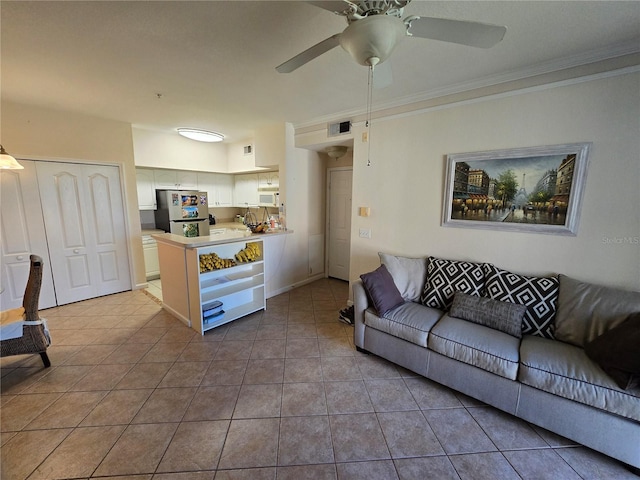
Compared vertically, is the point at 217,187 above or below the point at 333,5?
below

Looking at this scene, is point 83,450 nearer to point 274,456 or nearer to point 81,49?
point 274,456

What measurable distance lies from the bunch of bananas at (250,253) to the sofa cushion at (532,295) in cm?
263

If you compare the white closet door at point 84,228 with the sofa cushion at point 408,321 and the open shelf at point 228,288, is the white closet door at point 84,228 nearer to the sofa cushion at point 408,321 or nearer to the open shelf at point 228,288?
the open shelf at point 228,288

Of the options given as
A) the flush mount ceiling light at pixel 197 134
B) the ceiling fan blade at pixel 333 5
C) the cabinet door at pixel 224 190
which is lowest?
the cabinet door at pixel 224 190

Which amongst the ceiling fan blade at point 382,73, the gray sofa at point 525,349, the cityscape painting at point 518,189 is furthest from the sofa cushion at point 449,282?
the ceiling fan blade at point 382,73

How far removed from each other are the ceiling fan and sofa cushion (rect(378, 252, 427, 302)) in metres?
1.95

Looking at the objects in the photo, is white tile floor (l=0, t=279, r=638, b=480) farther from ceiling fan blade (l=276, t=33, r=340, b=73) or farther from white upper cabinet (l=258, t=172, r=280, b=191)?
white upper cabinet (l=258, t=172, r=280, b=191)

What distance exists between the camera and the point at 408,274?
275 centimetres

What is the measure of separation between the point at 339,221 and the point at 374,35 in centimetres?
356

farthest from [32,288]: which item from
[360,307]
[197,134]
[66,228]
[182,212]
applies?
[360,307]

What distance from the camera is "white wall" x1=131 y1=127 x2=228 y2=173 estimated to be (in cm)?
433

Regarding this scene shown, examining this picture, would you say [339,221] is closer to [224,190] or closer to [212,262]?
[212,262]

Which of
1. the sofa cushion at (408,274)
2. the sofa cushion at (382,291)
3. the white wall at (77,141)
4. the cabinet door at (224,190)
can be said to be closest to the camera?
the sofa cushion at (382,291)

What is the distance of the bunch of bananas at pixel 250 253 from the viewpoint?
3316mm
